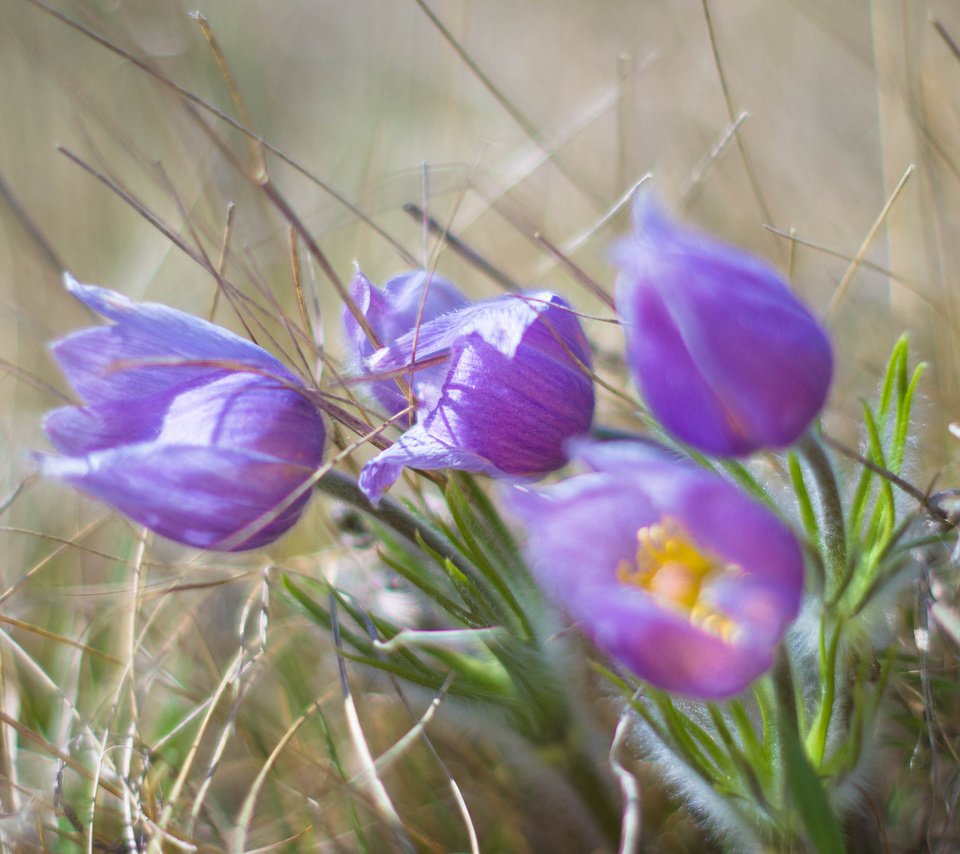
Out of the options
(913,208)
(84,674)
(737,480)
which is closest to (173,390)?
(737,480)

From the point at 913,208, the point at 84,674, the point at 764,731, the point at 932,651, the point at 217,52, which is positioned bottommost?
the point at 84,674

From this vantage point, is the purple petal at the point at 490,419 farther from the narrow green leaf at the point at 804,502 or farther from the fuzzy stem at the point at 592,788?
the fuzzy stem at the point at 592,788

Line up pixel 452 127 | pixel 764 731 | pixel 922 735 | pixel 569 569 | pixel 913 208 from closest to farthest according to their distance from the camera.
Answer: pixel 569 569 < pixel 764 731 < pixel 922 735 < pixel 913 208 < pixel 452 127

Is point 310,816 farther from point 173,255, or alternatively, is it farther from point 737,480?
point 173,255

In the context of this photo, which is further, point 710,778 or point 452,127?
point 452,127

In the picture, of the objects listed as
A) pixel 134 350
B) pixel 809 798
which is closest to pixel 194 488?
pixel 134 350

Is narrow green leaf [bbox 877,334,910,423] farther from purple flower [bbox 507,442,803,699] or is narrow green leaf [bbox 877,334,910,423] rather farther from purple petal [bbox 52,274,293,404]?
purple petal [bbox 52,274,293,404]

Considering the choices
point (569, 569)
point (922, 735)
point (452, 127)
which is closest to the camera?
point (569, 569)
